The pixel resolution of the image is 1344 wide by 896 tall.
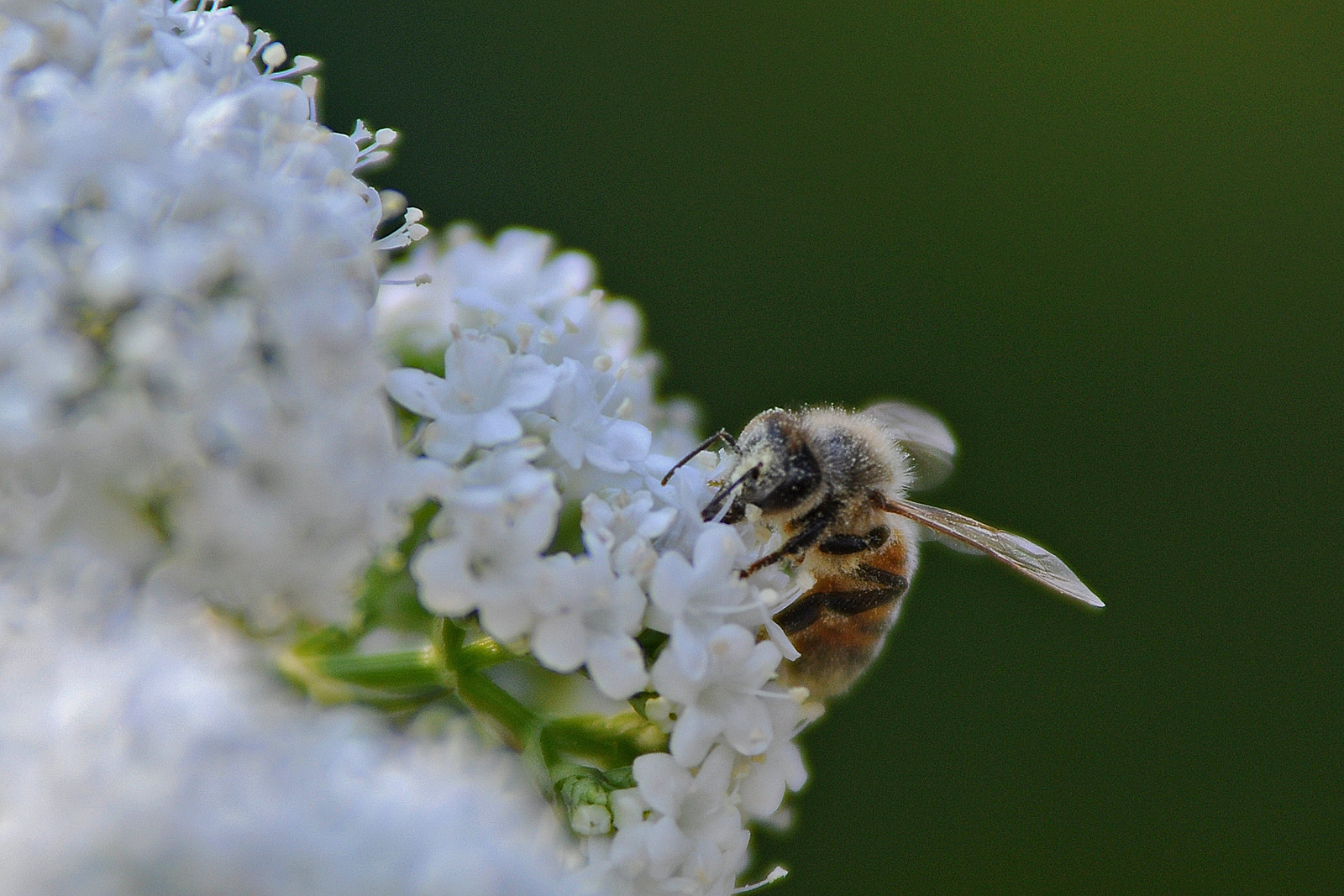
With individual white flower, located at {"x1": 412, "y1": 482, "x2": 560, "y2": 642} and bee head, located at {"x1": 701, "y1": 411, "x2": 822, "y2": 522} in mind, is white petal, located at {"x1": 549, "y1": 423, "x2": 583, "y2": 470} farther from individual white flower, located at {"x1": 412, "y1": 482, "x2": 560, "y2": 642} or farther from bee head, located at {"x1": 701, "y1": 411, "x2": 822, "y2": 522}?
bee head, located at {"x1": 701, "y1": 411, "x2": 822, "y2": 522}

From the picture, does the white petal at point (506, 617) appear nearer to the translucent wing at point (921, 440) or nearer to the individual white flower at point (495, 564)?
the individual white flower at point (495, 564)

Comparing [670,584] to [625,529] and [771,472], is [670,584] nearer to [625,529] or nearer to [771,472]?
[625,529]

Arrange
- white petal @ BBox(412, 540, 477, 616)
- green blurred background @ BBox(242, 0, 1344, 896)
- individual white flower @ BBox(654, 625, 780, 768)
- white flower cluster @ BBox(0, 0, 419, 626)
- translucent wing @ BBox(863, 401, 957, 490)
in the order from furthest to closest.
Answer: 1. green blurred background @ BBox(242, 0, 1344, 896)
2. translucent wing @ BBox(863, 401, 957, 490)
3. individual white flower @ BBox(654, 625, 780, 768)
4. white petal @ BBox(412, 540, 477, 616)
5. white flower cluster @ BBox(0, 0, 419, 626)

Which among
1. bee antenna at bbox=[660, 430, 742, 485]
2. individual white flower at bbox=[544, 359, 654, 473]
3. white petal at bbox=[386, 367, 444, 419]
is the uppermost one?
individual white flower at bbox=[544, 359, 654, 473]

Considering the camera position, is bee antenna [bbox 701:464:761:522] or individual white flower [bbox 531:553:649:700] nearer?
individual white flower [bbox 531:553:649:700]

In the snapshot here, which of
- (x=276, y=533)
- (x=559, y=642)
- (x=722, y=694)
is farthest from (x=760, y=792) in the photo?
(x=276, y=533)

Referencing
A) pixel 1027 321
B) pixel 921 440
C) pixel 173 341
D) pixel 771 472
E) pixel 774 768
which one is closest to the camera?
pixel 173 341

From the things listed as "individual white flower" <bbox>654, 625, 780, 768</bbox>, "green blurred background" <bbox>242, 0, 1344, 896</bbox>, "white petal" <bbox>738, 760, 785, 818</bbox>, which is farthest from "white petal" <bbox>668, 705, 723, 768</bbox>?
"green blurred background" <bbox>242, 0, 1344, 896</bbox>
